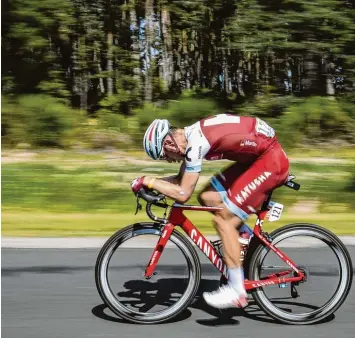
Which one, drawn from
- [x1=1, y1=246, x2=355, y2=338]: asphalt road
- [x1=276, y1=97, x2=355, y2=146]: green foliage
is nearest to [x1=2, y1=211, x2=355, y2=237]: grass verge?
[x1=1, y1=246, x2=355, y2=338]: asphalt road

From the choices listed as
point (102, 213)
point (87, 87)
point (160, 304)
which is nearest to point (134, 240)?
point (160, 304)

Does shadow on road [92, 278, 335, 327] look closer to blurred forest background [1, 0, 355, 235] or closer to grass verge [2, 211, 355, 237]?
grass verge [2, 211, 355, 237]

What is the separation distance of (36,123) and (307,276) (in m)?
11.9

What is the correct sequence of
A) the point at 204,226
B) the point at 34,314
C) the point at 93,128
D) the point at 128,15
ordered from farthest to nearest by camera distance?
the point at 128,15 → the point at 93,128 → the point at 204,226 → the point at 34,314

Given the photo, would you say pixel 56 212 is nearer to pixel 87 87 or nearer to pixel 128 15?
pixel 87 87

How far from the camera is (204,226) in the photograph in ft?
29.5

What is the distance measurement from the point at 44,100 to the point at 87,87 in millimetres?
2272

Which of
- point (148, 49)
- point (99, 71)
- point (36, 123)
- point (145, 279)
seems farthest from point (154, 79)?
point (145, 279)

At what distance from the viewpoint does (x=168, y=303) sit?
207 inches

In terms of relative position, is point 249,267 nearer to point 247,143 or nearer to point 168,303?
point 168,303

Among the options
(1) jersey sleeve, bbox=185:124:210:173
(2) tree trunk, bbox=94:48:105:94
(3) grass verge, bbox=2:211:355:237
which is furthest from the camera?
(2) tree trunk, bbox=94:48:105:94

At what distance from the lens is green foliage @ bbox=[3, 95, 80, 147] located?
16.3 meters

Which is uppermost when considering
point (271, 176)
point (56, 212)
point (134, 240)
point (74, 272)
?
point (271, 176)

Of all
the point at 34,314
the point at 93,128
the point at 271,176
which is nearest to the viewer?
the point at 271,176
